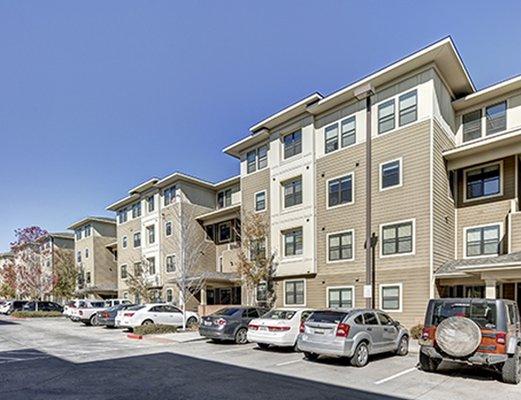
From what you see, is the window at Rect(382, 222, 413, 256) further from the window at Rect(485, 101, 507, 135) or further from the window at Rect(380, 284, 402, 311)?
the window at Rect(485, 101, 507, 135)

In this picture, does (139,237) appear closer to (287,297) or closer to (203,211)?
(203,211)

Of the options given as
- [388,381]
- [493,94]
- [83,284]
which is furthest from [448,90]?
[83,284]

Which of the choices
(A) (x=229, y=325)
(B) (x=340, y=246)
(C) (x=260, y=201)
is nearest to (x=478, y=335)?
(A) (x=229, y=325)

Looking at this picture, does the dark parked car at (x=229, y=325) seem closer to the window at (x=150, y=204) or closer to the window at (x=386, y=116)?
the window at (x=386, y=116)

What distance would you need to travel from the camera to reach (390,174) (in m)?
18.9

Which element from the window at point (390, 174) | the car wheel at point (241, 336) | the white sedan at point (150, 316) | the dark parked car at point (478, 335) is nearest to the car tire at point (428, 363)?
the dark parked car at point (478, 335)

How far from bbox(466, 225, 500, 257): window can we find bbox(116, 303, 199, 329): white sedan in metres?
14.6

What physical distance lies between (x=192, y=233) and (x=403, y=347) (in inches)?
856

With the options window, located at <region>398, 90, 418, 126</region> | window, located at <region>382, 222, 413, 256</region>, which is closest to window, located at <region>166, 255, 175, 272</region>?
window, located at <region>382, 222, 413, 256</region>

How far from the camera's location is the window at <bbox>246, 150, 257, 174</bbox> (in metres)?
26.1

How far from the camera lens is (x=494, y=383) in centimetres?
914

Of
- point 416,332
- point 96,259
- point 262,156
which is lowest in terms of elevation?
point 96,259

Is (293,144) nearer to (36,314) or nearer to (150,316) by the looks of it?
(150,316)

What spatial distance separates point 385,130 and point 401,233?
16.3ft
